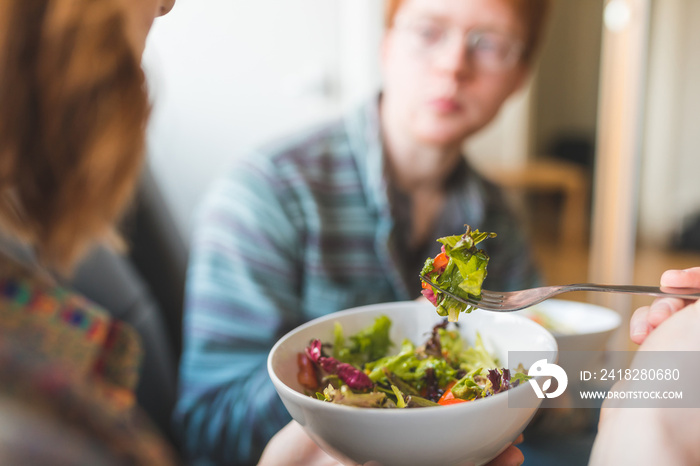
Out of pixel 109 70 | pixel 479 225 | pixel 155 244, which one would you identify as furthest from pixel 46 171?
pixel 155 244

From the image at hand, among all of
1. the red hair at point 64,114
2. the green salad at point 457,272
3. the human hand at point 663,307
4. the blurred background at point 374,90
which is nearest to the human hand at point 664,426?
the human hand at point 663,307

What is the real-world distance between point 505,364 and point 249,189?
75 cm

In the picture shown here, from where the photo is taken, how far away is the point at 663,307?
1.58 feet

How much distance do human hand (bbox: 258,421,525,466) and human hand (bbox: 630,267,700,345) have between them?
0.15m

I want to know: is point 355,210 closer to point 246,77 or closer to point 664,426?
point 664,426

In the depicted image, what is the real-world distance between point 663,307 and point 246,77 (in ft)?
6.27

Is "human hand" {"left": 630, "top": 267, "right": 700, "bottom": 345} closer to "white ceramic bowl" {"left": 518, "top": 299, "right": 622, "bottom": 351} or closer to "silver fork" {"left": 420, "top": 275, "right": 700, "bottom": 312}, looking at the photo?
"silver fork" {"left": 420, "top": 275, "right": 700, "bottom": 312}

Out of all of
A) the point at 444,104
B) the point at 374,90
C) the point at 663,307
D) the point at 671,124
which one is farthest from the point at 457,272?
the point at 671,124

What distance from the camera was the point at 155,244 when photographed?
173cm

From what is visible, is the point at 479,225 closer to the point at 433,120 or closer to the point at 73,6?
the point at 433,120

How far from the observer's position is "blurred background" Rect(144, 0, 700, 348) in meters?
2.07

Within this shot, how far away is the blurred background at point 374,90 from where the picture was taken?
207cm

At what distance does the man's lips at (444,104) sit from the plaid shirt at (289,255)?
0.59ft

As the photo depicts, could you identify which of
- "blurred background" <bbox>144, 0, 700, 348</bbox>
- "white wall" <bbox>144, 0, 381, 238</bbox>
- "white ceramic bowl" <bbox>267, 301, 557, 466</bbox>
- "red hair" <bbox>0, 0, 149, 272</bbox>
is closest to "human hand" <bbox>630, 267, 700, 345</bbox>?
"white ceramic bowl" <bbox>267, 301, 557, 466</bbox>
